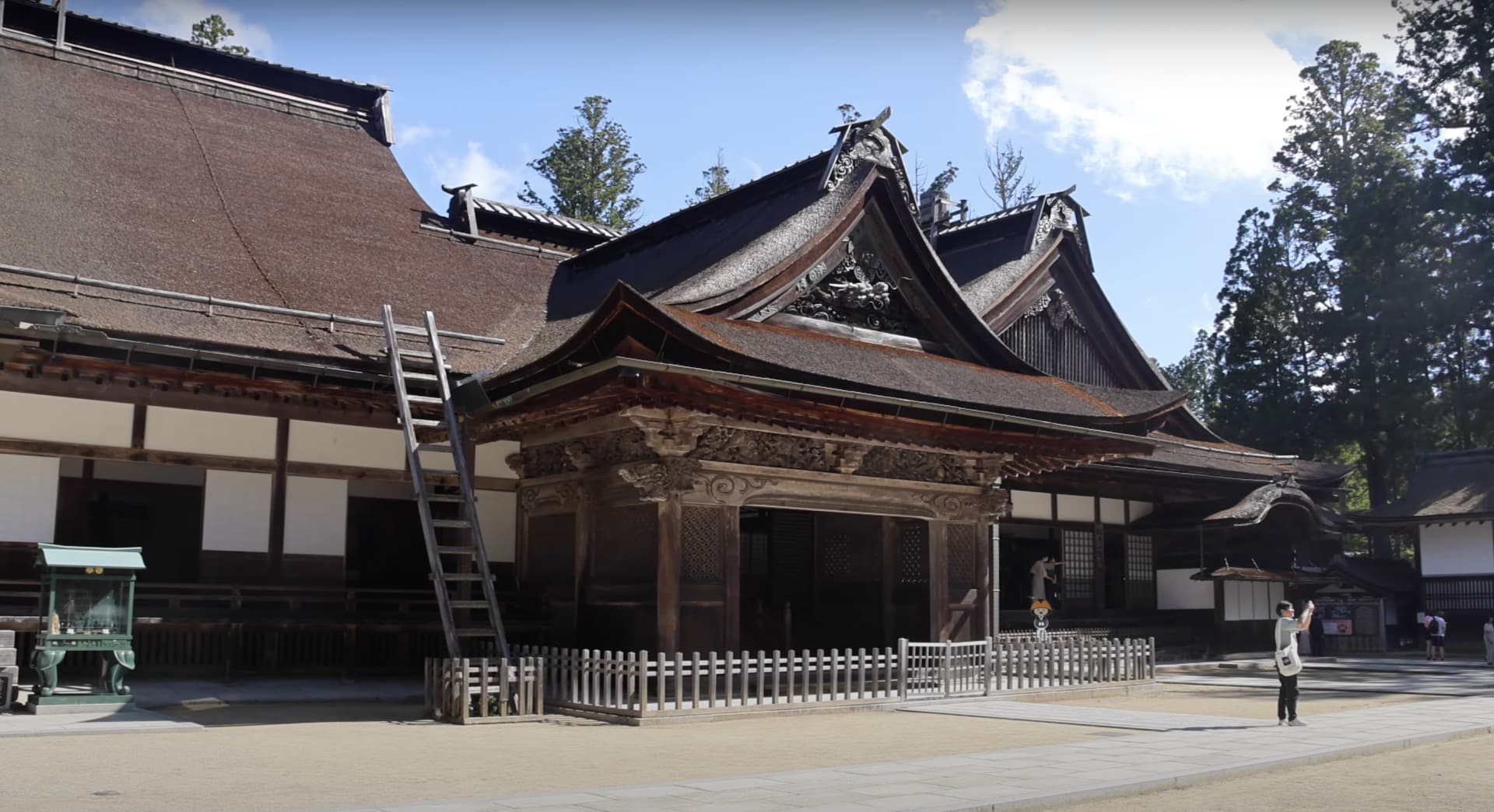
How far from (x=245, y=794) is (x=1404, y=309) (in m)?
39.8

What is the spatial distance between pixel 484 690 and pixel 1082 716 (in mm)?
6816

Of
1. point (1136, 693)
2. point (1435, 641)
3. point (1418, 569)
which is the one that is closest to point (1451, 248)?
point (1418, 569)

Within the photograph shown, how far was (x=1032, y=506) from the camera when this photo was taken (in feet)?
80.2

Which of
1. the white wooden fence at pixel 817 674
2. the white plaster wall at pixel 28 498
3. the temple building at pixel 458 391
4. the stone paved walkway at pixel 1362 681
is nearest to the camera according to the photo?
the white wooden fence at pixel 817 674

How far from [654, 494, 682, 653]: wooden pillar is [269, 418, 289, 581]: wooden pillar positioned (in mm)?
5287

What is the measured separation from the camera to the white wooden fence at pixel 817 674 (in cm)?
1359

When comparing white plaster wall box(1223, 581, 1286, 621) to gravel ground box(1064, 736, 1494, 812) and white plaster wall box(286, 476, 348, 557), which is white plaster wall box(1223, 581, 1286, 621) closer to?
gravel ground box(1064, 736, 1494, 812)

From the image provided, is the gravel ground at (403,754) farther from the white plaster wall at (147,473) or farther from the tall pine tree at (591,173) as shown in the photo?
the tall pine tree at (591,173)

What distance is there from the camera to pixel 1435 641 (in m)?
29.1

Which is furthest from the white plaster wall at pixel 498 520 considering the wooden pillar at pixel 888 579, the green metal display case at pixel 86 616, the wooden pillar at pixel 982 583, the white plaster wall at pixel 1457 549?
the white plaster wall at pixel 1457 549

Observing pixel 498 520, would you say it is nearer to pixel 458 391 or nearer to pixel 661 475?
pixel 458 391

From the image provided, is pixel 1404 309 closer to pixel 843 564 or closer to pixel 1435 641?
pixel 1435 641

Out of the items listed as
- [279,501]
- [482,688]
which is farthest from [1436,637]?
[279,501]

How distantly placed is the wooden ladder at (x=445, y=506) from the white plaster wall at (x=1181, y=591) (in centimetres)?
1582
